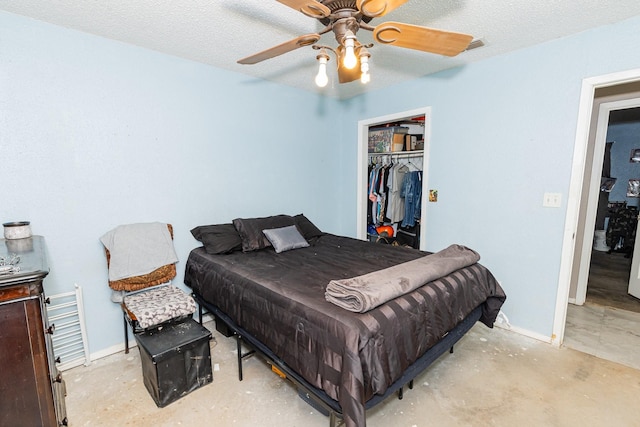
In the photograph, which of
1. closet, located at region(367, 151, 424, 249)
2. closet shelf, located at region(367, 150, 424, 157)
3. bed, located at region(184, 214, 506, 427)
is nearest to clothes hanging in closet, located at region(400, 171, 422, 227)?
closet, located at region(367, 151, 424, 249)

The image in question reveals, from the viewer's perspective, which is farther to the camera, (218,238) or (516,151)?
(218,238)

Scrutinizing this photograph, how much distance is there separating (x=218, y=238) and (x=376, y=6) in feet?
6.87

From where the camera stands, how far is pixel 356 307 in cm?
140

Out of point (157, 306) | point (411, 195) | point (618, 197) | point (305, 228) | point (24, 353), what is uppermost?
point (411, 195)

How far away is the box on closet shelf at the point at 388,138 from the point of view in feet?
13.4

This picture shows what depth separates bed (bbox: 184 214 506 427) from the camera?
1.30 metres

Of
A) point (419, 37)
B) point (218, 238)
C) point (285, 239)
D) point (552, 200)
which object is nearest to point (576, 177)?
point (552, 200)

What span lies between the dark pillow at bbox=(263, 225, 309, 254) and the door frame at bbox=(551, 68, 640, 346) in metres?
2.18

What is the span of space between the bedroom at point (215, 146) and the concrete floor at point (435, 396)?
1.29 feet

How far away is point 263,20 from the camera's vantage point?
1.94 meters

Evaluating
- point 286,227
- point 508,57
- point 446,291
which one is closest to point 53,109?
point 286,227

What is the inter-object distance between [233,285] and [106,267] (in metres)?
1.12

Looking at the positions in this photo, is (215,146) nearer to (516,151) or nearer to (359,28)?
(359,28)

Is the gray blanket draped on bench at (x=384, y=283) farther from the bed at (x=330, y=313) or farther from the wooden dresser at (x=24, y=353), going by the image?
the wooden dresser at (x=24, y=353)
